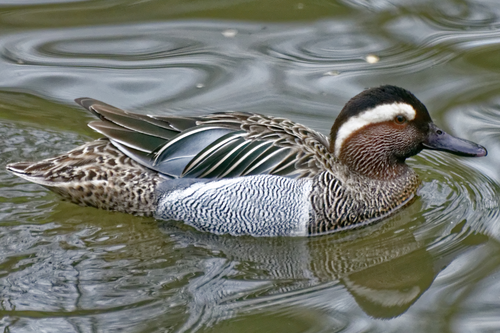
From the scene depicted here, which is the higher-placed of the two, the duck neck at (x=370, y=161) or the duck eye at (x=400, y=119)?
the duck eye at (x=400, y=119)

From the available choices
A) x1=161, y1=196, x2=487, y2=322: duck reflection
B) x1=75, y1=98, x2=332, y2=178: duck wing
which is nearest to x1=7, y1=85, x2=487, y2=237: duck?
x1=75, y1=98, x2=332, y2=178: duck wing

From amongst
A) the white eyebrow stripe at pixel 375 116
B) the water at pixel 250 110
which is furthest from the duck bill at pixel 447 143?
the water at pixel 250 110

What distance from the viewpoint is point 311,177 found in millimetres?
6395

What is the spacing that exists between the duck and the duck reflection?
5.5 inches

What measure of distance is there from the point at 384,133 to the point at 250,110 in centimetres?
193

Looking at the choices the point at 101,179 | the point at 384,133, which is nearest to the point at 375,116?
the point at 384,133

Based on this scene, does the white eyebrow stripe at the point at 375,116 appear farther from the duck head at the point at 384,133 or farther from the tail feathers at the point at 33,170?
the tail feathers at the point at 33,170

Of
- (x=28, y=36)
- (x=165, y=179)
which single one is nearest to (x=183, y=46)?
(x=28, y=36)

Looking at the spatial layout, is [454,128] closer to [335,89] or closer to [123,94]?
[335,89]

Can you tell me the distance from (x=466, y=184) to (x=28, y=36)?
5.31m

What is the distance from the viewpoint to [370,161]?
266 inches

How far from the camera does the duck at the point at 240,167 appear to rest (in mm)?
6359

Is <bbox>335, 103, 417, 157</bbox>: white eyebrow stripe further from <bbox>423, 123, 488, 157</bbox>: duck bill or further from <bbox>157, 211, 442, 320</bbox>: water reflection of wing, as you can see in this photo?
<bbox>157, 211, 442, 320</bbox>: water reflection of wing

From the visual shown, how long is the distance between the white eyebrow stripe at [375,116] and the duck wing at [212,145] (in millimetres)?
265
